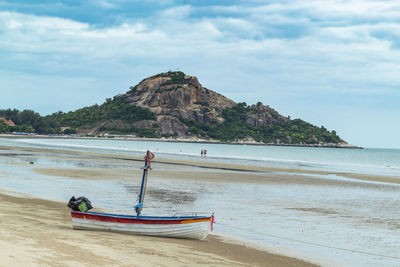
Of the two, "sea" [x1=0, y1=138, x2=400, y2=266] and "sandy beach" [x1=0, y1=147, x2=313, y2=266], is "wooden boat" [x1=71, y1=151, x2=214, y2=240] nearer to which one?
"sandy beach" [x1=0, y1=147, x2=313, y2=266]

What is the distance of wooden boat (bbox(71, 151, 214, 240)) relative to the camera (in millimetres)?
14320

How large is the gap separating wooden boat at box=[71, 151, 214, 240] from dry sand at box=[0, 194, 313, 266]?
25 cm

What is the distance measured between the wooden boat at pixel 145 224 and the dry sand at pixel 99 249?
10.0 inches

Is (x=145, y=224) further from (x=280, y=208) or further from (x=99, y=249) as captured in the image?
(x=280, y=208)

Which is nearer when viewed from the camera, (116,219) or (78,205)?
(116,219)

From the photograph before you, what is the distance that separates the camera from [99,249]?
37.9 feet

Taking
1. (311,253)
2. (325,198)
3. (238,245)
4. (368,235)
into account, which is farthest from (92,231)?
(325,198)

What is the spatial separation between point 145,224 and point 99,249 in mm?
2944

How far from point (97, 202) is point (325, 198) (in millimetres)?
13934

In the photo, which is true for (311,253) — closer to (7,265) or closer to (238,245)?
(238,245)

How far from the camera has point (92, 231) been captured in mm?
14453

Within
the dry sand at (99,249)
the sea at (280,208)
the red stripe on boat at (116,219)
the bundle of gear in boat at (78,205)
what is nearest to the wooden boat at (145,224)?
the red stripe on boat at (116,219)

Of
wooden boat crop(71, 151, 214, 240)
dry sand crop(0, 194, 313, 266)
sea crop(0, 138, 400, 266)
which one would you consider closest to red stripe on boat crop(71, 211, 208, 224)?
wooden boat crop(71, 151, 214, 240)

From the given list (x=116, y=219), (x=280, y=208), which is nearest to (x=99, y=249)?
(x=116, y=219)
